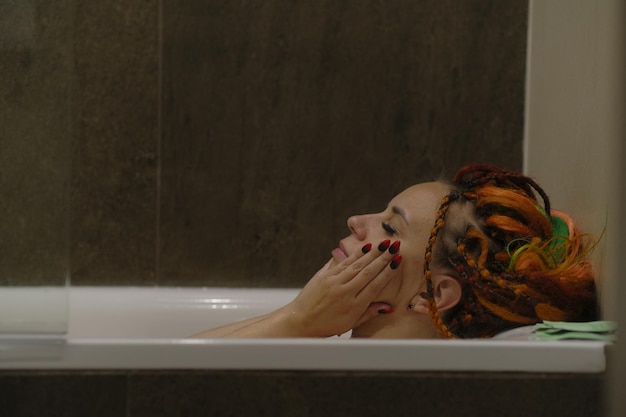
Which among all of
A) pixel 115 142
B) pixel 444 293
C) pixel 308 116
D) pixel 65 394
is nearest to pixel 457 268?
pixel 444 293

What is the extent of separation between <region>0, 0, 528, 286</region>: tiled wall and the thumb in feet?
2.55

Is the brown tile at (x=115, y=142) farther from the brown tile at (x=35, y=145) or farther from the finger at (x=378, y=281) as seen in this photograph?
the brown tile at (x=35, y=145)

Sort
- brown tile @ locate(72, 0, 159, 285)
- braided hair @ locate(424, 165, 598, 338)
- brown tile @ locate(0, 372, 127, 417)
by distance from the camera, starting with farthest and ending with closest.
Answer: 1. brown tile @ locate(72, 0, 159, 285)
2. braided hair @ locate(424, 165, 598, 338)
3. brown tile @ locate(0, 372, 127, 417)

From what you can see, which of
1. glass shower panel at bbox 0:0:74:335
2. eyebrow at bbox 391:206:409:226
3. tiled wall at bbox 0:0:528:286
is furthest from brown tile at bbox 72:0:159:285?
glass shower panel at bbox 0:0:74:335

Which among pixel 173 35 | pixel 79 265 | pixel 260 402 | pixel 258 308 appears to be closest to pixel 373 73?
pixel 173 35

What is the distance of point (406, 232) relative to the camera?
5.23 feet

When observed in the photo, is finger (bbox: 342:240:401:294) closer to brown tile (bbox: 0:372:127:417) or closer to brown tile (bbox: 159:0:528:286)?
brown tile (bbox: 0:372:127:417)

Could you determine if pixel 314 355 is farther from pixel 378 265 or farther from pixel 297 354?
pixel 378 265

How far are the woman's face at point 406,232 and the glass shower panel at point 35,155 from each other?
63 cm

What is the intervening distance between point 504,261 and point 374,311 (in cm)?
26

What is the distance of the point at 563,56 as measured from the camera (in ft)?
6.45

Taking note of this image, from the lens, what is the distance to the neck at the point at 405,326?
160 cm

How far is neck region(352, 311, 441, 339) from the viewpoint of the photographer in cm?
160

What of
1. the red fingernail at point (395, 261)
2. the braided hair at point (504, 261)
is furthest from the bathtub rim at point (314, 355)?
the red fingernail at point (395, 261)
